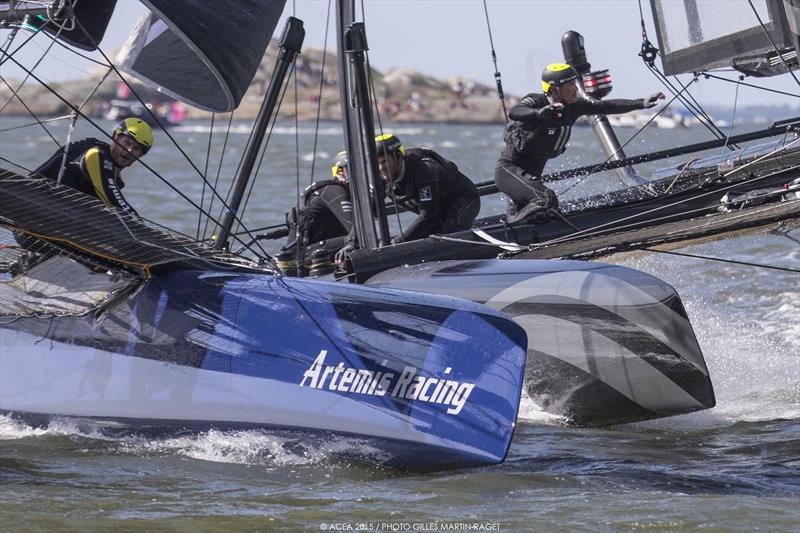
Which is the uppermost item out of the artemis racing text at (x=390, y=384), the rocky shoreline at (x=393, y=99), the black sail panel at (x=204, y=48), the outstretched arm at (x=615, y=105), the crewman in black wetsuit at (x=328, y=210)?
the rocky shoreline at (x=393, y=99)

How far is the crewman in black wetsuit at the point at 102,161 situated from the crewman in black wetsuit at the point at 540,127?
1981 millimetres

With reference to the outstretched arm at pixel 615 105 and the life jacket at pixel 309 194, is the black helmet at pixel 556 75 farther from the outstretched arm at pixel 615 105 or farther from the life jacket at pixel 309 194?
the life jacket at pixel 309 194

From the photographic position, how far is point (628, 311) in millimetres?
5277

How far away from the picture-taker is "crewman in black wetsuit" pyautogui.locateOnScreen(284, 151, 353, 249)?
7057mm

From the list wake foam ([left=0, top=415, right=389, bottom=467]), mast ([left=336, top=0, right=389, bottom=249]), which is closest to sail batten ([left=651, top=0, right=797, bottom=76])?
mast ([left=336, top=0, right=389, bottom=249])

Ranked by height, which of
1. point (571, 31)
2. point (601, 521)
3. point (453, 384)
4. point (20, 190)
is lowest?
point (601, 521)

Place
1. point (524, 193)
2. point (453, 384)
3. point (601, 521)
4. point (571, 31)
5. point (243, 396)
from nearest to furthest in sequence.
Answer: point (601, 521)
point (453, 384)
point (243, 396)
point (524, 193)
point (571, 31)

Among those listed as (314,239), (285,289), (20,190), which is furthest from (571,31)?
(20,190)

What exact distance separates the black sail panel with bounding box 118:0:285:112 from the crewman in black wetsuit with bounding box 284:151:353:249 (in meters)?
0.96

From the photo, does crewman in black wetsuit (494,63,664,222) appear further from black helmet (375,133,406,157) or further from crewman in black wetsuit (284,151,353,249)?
crewman in black wetsuit (284,151,353,249)

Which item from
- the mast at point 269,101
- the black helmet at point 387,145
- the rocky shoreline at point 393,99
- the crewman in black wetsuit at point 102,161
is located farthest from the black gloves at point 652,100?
the rocky shoreline at point 393,99

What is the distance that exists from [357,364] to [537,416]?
1.25m

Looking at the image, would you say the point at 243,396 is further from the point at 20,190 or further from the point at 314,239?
the point at 314,239

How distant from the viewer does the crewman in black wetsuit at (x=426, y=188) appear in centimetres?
668
